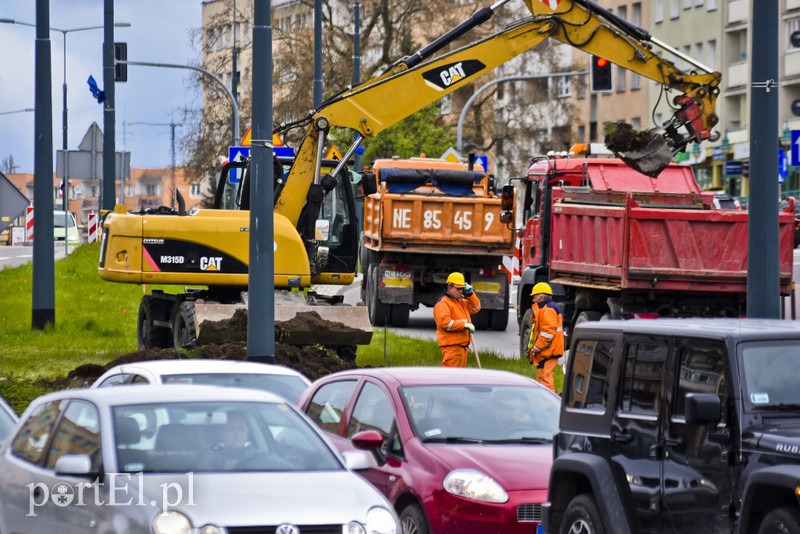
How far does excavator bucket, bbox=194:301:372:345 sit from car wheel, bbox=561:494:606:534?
1162 cm

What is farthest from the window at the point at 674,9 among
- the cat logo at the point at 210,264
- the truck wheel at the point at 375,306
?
the cat logo at the point at 210,264

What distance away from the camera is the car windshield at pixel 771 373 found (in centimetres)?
761

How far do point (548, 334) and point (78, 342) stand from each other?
1035cm

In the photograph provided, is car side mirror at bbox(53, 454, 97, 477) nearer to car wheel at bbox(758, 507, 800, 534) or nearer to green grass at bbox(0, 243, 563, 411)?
car wheel at bbox(758, 507, 800, 534)

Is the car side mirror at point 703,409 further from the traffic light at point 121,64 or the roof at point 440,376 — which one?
the traffic light at point 121,64

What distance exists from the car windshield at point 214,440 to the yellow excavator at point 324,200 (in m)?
11.3

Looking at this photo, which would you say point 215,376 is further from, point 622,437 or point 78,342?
point 78,342

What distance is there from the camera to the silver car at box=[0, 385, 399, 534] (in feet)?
26.0

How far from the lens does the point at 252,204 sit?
15.9 m

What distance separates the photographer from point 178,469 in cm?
838

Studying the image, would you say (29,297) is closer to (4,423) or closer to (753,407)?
(4,423)

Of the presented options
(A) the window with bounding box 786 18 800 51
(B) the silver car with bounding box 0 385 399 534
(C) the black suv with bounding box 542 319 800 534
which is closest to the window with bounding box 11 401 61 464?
(B) the silver car with bounding box 0 385 399 534

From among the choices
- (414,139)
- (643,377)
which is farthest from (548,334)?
(414,139)

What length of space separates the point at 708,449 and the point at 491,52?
15.9 metres
